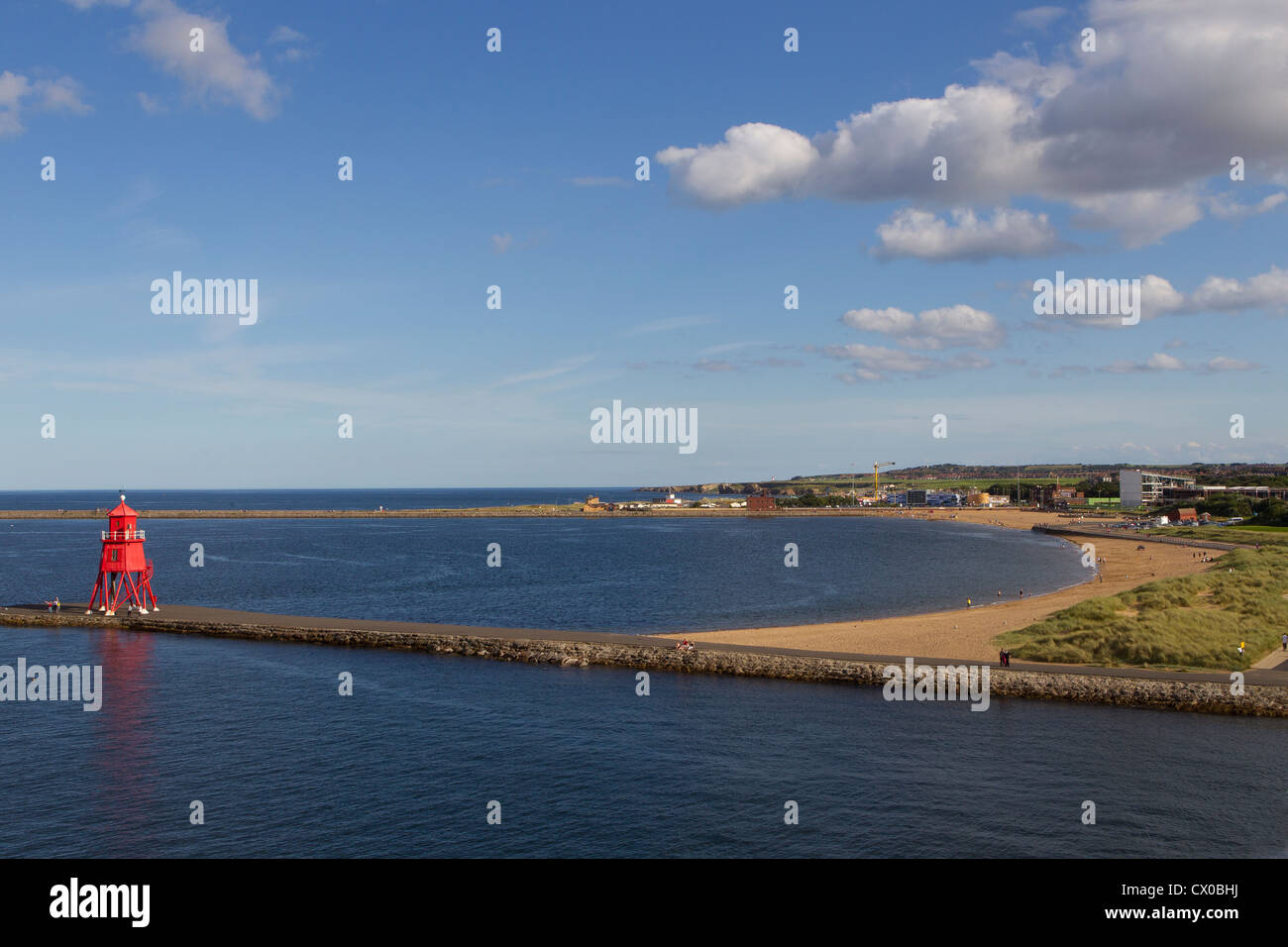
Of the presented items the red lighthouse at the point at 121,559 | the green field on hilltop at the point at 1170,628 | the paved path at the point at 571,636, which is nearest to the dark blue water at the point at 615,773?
the paved path at the point at 571,636

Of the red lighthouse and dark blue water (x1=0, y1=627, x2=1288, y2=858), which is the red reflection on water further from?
the red lighthouse

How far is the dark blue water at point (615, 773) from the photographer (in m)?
25.9

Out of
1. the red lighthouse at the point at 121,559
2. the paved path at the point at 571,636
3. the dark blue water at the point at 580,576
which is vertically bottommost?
the dark blue water at the point at 580,576

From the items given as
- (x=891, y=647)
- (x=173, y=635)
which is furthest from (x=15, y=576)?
(x=891, y=647)

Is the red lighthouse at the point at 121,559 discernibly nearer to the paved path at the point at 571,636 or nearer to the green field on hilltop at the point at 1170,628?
the paved path at the point at 571,636

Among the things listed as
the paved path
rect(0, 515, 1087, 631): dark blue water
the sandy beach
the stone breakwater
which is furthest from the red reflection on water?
the sandy beach

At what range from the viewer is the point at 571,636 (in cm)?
5528

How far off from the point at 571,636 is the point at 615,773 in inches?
932

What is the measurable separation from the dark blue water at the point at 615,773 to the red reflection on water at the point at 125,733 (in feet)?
0.54

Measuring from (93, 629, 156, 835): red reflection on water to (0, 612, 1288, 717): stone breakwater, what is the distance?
7062mm

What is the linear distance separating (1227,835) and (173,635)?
58.6m
